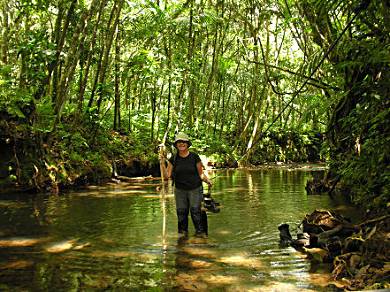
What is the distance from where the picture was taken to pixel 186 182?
7.98 meters

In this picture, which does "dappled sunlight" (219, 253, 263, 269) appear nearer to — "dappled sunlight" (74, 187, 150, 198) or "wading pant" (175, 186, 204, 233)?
"wading pant" (175, 186, 204, 233)

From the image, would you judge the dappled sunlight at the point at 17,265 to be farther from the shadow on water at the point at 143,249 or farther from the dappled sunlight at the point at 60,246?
the dappled sunlight at the point at 60,246

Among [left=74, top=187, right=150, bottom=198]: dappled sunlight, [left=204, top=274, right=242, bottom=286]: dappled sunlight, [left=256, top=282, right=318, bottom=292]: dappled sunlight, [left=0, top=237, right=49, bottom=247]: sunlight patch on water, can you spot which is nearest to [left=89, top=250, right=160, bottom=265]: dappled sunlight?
[left=204, top=274, right=242, bottom=286]: dappled sunlight

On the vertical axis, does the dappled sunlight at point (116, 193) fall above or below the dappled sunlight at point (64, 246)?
above

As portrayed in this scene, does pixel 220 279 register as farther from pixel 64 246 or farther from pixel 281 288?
pixel 64 246

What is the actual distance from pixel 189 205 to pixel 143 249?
154cm

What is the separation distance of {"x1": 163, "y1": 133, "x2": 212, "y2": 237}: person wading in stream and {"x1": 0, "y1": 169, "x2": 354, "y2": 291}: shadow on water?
0.33 metres

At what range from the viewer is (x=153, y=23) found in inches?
807

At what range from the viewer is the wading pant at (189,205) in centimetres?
804

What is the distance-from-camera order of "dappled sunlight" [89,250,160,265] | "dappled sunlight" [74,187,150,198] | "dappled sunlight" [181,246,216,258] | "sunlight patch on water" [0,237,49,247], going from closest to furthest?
1. "dappled sunlight" [89,250,160,265]
2. "dappled sunlight" [181,246,216,258]
3. "sunlight patch on water" [0,237,49,247]
4. "dappled sunlight" [74,187,150,198]

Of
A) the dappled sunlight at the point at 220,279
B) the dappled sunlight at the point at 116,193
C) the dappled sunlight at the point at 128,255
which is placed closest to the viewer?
the dappled sunlight at the point at 220,279

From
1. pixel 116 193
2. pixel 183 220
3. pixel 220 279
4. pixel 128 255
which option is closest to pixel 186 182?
pixel 183 220

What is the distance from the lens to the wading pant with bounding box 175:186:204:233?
26.4 ft

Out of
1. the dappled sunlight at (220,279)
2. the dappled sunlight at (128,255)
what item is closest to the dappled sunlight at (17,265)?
the dappled sunlight at (128,255)
